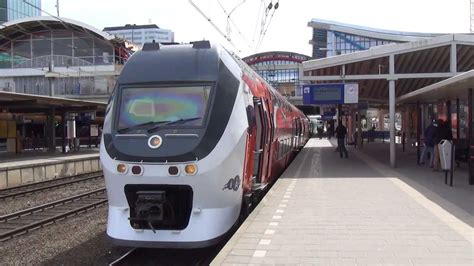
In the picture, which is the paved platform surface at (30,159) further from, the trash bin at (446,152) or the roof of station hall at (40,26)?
the roof of station hall at (40,26)

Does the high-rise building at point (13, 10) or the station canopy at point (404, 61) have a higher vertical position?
the high-rise building at point (13, 10)

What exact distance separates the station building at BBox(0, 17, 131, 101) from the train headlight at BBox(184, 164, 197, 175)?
49945 mm

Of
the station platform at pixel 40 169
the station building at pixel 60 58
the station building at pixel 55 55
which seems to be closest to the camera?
the station platform at pixel 40 169

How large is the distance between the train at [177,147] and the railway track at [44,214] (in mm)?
3853

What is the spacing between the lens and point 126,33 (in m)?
51.7

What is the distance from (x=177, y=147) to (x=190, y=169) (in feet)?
1.17

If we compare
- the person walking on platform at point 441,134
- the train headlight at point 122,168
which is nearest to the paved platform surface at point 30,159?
the train headlight at point 122,168

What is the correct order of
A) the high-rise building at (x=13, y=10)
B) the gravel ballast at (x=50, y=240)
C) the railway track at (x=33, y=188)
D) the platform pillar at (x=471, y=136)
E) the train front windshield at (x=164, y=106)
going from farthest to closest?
the high-rise building at (x=13, y=10) → the railway track at (x=33, y=188) → the platform pillar at (x=471, y=136) → the gravel ballast at (x=50, y=240) → the train front windshield at (x=164, y=106)

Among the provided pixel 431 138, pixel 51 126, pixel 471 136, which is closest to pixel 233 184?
pixel 471 136

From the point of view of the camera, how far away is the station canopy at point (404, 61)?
1792cm

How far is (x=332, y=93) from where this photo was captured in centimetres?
1916

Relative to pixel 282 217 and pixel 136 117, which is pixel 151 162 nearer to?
pixel 136 117

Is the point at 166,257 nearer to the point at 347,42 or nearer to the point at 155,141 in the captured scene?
the point at 155,141

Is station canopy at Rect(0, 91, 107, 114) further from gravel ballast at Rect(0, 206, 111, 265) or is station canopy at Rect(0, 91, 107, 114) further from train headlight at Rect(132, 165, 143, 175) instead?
train headlight at Rect(132, 165, 143, 175)
